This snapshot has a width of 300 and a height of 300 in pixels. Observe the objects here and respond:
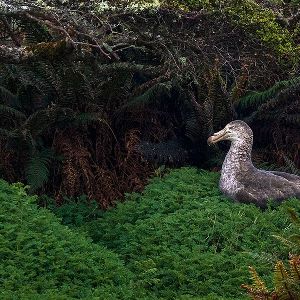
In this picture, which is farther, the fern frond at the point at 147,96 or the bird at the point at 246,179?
the fern frond at the point at 147,96

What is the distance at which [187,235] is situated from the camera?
8758 millimetres

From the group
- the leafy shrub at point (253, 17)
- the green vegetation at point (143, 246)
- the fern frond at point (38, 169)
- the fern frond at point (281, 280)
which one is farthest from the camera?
the leafy shrub at point (253, 17)

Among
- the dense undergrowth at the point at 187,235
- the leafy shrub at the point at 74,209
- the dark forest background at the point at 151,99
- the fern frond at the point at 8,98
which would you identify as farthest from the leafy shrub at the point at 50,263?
the fern frond at the point at 8,98

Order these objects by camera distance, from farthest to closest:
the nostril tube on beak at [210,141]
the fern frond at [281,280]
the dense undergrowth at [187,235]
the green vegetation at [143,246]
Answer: the nostril tube on beak at [210,141]
the dense undergrowth at [187,235]
the green vegetation at [143,246]
the fern frond at [281,280]

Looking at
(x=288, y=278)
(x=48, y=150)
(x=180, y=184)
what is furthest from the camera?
(x=48, y=150)

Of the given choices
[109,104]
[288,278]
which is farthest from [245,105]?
[288,278]

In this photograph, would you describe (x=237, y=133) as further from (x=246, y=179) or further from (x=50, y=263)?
(x=50, y=263)

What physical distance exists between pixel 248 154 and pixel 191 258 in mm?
2931

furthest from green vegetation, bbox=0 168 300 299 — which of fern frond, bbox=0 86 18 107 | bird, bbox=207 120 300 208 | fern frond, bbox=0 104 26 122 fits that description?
fern frond, bbox=0 86 18 107

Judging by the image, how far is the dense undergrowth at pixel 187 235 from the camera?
768 centimetres

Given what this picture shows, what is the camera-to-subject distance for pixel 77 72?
1077cm

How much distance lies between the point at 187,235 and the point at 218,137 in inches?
99.0

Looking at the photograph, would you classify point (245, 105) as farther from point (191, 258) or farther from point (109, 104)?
point (191, 258)

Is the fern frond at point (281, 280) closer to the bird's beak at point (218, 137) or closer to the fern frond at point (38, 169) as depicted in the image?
the fern frond at point (38, 169)
